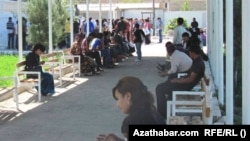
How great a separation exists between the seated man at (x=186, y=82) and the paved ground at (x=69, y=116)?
761mm

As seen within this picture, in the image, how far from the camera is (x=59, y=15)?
25875 mm

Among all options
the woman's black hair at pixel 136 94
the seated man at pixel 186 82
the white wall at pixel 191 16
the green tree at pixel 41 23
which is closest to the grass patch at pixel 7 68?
the green tree at pixel 41 23

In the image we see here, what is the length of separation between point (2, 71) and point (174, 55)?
24.1 feet

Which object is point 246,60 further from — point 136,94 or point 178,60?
point 178,60

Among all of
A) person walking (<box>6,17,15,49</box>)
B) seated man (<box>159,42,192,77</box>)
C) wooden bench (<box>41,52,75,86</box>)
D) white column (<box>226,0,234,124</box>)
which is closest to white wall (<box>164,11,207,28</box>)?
person walking (<box>6,17,15,49</box>)

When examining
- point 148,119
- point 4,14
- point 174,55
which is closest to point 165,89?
point 174,55

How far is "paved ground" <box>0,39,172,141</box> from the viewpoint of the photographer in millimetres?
8703

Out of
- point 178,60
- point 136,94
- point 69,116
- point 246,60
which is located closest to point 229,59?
point 246,60

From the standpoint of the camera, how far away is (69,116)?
33.7ft

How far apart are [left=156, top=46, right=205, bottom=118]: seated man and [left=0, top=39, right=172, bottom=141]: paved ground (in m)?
0.76

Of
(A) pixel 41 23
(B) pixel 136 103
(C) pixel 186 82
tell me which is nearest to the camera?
(B) pixel 136 103

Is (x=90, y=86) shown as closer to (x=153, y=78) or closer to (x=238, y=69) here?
(x=153, y=78)

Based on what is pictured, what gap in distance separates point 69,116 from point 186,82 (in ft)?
7.15

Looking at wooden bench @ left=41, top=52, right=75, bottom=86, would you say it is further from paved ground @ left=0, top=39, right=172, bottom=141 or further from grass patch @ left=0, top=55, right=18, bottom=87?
grass patch @ left=0, top=55, right=18, bottom=87
